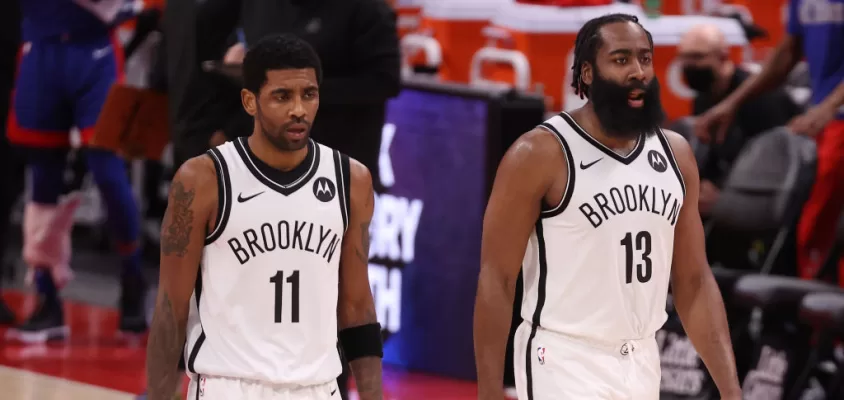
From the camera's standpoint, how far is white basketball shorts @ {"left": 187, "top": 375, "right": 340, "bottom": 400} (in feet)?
12.6

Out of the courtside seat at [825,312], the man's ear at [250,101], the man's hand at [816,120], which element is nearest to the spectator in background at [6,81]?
the man's hand at [816,120]

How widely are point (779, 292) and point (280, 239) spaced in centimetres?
324

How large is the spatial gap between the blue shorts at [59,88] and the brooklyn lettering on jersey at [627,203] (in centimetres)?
448

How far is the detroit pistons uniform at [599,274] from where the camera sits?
3.92m

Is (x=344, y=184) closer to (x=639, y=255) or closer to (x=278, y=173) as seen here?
(x=278, y=173)

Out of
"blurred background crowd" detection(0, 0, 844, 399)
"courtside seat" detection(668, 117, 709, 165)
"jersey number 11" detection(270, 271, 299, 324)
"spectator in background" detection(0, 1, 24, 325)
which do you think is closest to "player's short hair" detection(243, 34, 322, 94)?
"jersey number 11" detection(270, 271, 299, 324)

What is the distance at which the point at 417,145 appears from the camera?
24.3 ft

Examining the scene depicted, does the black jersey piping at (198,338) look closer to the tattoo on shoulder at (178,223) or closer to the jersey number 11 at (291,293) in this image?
the tattoo on shoulder at (178,223)

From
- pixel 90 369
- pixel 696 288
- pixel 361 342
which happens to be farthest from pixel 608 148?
pixel 90 369

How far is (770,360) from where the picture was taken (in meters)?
6.40

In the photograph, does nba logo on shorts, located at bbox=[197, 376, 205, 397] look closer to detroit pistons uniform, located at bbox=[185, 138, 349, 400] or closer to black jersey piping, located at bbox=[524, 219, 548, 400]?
detroit pistons uniform, located at bbox=[185, 138, 349, 400]

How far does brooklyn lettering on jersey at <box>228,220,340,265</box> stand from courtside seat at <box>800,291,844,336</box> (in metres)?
2.93

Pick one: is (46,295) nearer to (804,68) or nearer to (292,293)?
(292,293)

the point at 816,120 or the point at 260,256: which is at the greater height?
the point at 816,120
